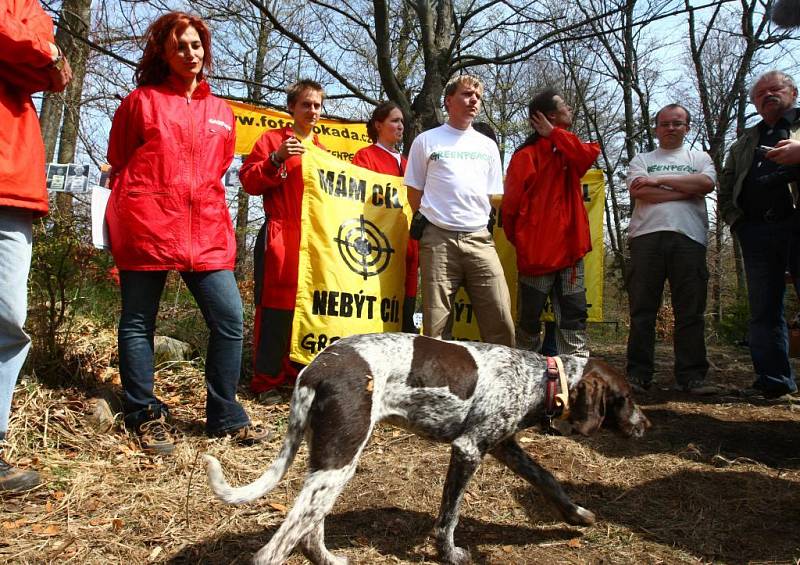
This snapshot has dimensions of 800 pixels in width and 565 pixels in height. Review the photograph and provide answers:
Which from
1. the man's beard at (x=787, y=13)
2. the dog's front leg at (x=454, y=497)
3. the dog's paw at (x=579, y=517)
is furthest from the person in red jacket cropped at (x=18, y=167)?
the man's beard at (x=787, y=13)

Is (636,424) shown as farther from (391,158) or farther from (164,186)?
(391,158)

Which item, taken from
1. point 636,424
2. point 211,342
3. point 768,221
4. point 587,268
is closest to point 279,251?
point 211,342

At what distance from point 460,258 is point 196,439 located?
2003 mm

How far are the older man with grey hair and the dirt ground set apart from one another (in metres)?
0.72

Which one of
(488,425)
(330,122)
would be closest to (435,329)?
(488,425)

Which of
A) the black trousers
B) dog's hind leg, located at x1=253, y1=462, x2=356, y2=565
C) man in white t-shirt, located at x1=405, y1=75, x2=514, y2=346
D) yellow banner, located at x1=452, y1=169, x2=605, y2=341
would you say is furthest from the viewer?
yellow banner, located at x1=452, y1=169, x2=605, y2=341

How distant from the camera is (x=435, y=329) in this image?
3898mm

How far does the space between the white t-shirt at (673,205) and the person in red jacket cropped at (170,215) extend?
127 inches

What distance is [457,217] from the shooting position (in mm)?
3955

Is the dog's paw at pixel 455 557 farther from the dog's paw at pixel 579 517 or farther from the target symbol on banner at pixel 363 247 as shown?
the target symbol on banner at pixel 363 247

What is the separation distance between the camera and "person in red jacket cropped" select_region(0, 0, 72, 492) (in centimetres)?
256

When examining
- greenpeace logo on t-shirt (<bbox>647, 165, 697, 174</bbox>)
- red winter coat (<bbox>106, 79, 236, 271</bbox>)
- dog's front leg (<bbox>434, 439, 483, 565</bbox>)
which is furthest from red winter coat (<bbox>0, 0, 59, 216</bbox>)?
greenpeace logo on t-shirt (<bbox>647, 165, 697, 174</bbox>)

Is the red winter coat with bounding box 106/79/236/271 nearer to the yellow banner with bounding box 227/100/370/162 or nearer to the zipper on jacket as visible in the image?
the zipper on jacket

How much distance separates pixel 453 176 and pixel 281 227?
1.29 m
